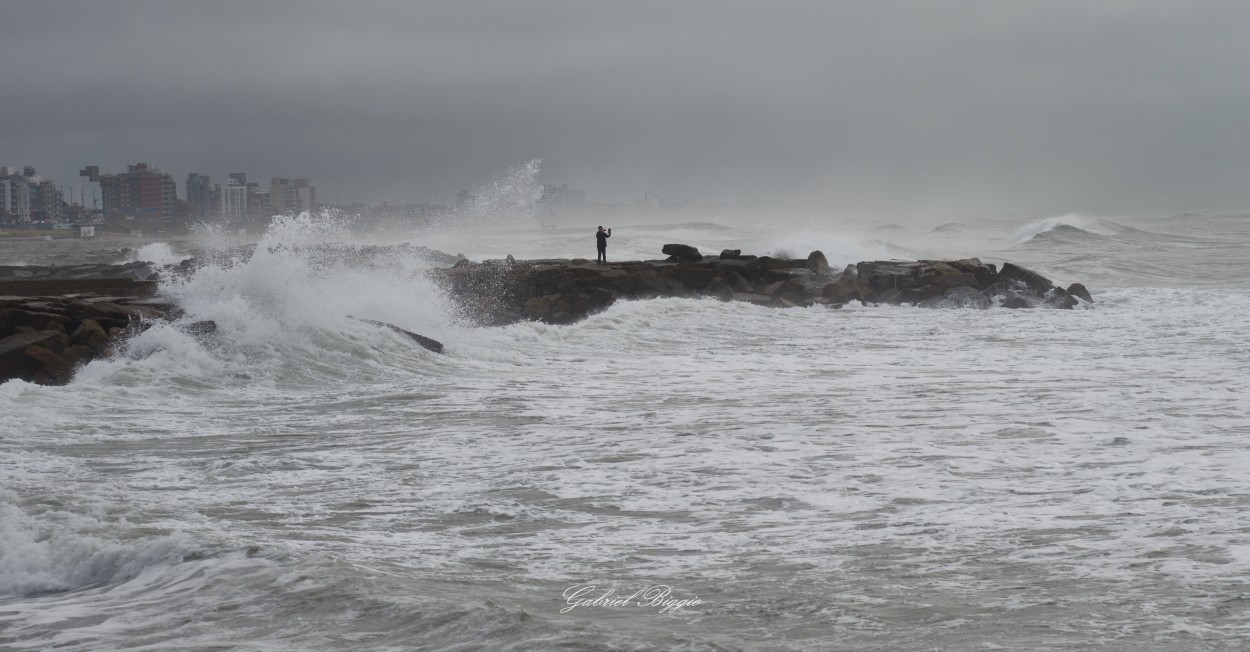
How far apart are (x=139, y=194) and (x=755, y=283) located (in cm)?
17876

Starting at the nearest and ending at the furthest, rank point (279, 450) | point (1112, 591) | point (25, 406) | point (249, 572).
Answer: point (1112, 591), point (249, 572), point (279, 450), point (25, 406)

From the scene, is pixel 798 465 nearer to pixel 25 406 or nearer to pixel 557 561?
pixel 557 561

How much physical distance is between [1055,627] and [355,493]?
12.4ft

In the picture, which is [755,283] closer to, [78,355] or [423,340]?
[423,340]

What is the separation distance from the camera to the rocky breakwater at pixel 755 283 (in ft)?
63.5

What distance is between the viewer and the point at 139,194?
589 feet

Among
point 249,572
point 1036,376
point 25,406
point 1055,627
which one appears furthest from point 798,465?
point 25,406

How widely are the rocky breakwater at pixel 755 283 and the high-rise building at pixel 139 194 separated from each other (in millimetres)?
170479

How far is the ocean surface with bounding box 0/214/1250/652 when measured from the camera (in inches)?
157

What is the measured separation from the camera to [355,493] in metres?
6.09

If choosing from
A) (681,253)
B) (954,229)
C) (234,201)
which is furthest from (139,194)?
(681,253)

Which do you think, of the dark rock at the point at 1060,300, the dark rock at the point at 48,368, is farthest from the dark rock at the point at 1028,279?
the dark rock at the point at 48,368

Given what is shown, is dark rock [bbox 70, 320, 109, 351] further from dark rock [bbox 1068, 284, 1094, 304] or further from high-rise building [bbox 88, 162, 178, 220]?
high-rise building [bbox 88, 162, 178, 220]

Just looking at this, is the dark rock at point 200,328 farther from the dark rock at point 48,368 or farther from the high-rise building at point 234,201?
the high-rise building at point 234,201
